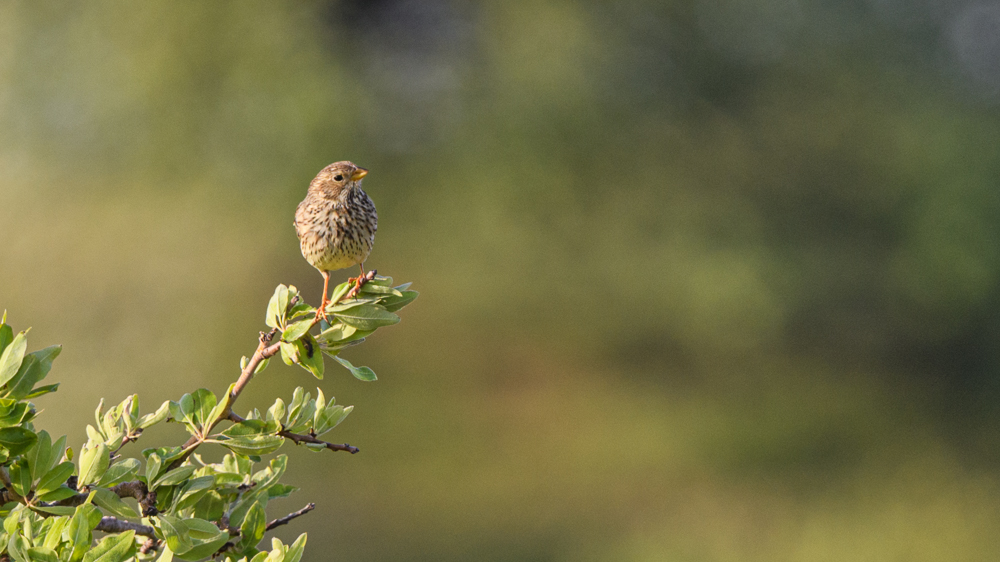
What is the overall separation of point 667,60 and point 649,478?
3.85m

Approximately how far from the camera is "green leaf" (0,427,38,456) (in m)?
1.47

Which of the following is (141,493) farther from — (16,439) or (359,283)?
(359,283)

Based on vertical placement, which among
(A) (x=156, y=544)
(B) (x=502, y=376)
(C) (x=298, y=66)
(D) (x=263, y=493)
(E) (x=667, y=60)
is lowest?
(A) (x=156, y=544)

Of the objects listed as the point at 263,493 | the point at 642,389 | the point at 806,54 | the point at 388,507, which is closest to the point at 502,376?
the point at 642,389

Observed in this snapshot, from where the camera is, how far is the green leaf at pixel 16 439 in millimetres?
1469

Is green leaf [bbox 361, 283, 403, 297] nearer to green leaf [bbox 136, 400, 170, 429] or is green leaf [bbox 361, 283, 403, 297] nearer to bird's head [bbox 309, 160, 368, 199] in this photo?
green leaf [bbox 136, 400, 170, 429]

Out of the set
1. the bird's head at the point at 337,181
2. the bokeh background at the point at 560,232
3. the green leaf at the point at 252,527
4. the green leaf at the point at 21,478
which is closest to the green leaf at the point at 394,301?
the green leaf at the point at 252,527

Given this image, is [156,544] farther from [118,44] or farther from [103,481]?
[118,44]

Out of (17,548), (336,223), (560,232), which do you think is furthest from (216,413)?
(560,232)

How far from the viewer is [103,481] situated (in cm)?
155

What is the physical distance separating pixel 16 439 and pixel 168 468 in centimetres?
26

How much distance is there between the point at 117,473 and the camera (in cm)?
155

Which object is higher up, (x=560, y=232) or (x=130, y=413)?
(x=560, y=232)

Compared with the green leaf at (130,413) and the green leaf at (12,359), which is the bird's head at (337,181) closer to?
the green leaf at (130,413)
